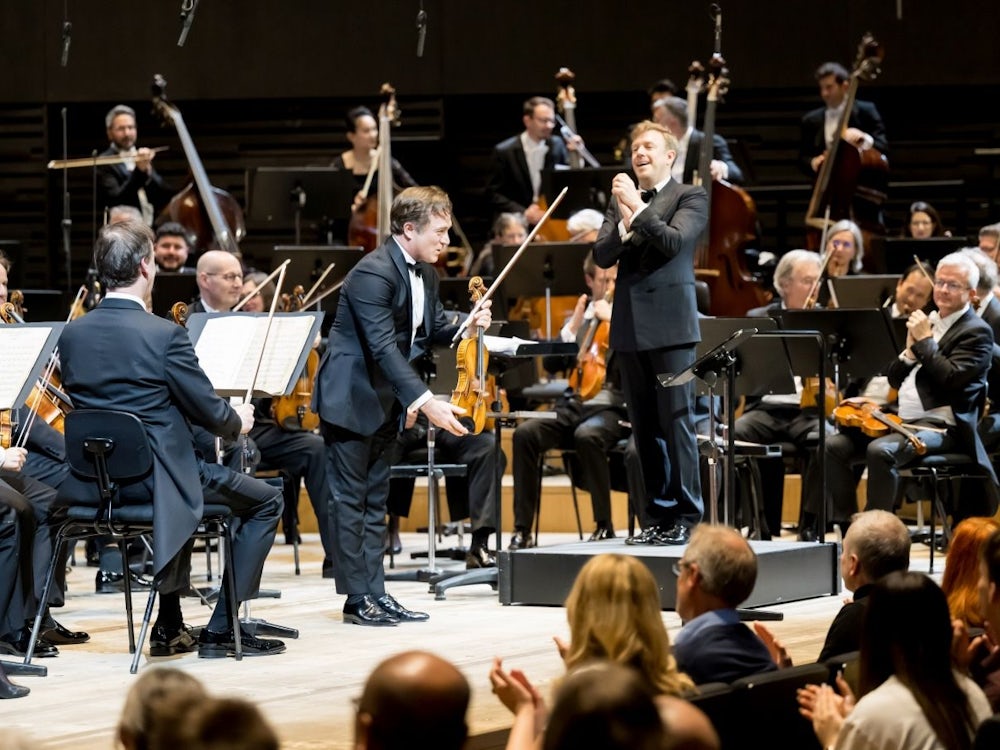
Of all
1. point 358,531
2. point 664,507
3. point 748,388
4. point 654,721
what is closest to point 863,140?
point 748,388

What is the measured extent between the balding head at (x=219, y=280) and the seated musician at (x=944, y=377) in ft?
8.56

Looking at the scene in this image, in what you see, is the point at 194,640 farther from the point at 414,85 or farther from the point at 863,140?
the point at 414,85

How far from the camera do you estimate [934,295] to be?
22.1ft

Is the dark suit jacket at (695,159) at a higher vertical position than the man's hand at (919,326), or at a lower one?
higher

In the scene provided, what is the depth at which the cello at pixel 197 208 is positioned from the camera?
929cm

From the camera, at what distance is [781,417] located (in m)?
7.32

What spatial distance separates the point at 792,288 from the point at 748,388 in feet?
4.66

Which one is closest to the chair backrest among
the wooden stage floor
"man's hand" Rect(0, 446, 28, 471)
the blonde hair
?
"man's hand" Rect(0, 446, 28, 471)

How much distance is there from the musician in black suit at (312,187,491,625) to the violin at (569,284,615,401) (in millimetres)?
1879

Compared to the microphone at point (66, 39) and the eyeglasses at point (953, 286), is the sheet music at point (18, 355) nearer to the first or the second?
the eyeglasses at point (953, 286)

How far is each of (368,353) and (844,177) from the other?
4640 mm

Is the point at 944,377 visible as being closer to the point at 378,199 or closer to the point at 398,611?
the point at 398,611

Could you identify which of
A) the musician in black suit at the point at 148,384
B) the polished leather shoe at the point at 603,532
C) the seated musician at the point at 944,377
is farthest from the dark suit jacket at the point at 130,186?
the musician in black suit at the point at 148,384

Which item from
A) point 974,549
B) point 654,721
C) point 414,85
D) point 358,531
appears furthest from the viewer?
point 414,85
